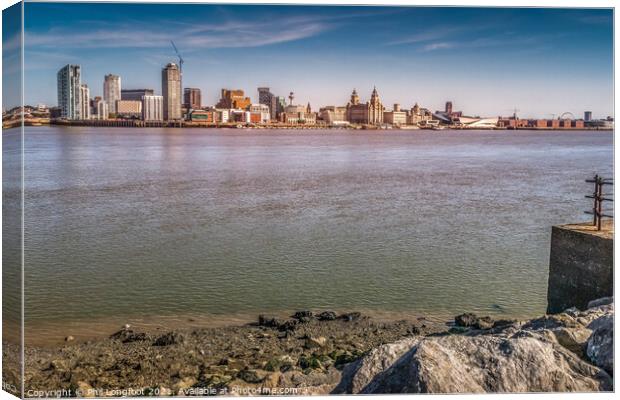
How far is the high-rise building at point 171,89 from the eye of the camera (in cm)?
571

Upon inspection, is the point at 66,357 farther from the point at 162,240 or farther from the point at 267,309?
the point at 162,240

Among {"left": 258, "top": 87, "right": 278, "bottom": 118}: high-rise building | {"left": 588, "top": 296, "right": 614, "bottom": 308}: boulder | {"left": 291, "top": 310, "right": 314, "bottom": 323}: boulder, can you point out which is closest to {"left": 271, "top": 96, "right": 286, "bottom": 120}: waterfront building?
{"left": 258, "top": 87, "right": 278, "bottom": 118}: high-rise building

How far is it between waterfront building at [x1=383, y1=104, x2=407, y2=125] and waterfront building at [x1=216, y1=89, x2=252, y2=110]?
121 cm

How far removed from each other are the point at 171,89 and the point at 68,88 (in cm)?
122

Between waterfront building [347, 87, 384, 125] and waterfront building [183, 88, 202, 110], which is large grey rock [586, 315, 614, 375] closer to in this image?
waterfront building [347, 87, 384, 125]

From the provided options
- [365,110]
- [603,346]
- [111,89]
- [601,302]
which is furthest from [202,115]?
[603,346]

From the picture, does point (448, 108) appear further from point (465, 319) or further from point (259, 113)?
point (259, 113)

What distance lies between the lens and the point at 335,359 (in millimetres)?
3812

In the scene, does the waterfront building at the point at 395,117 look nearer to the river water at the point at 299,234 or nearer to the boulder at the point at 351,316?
the river water at the point at 299,234

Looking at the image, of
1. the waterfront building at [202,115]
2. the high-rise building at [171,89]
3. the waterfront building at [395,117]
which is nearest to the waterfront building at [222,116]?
the waterfront building at [202,115]

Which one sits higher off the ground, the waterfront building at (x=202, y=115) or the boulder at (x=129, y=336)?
the waterfront building at (x=202, y=115)

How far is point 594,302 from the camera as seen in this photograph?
385cm

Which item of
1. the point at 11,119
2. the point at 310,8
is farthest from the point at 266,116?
the point at 11,119

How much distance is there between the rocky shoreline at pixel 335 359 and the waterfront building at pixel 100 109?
264 centimetres
